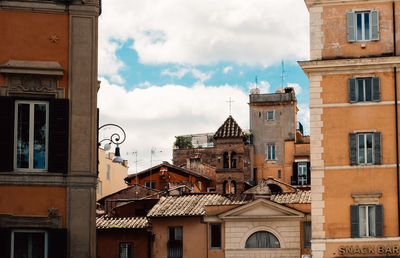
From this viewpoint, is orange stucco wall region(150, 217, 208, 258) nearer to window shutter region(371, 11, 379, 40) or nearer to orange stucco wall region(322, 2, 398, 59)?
orange stucco wall region(322, 2, 398, 59)

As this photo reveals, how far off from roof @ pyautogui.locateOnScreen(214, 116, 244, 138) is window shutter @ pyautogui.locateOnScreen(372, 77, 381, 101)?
3124 cm

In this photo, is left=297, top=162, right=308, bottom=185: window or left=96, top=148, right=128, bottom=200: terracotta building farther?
left=297, top=162, right=308, bottom=185: window

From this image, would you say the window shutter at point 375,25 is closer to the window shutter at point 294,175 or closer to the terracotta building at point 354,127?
the terracotta building at point 354,127

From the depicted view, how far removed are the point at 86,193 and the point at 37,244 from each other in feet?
4.81

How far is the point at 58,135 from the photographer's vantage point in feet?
63.2

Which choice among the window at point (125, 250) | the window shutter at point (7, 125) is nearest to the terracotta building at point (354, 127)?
the window at point (125, 250)

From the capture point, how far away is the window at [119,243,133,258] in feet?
175

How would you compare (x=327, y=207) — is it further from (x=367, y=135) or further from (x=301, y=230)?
(x=301, y=230)

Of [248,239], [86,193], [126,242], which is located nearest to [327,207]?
[248,239]

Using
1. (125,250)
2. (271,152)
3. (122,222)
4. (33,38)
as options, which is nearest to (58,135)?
(33,38)

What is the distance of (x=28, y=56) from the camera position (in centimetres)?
1934

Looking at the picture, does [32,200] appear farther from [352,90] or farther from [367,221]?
[352,90]

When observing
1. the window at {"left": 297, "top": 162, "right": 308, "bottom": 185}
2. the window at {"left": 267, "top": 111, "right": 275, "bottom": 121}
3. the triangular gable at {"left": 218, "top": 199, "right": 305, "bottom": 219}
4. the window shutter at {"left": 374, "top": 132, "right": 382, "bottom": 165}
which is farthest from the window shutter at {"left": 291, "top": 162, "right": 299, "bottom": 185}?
the window shutter at {"left": 374, "top": 132, "right": 382, "bottom": 165}

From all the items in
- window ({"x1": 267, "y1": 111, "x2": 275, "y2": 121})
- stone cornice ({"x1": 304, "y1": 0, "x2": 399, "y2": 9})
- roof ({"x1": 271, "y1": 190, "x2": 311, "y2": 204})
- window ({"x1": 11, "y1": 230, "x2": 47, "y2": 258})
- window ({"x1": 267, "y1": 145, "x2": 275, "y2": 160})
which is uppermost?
window ({"x1": 267, "y1": 111, "x2": 275, "y2": 121})
